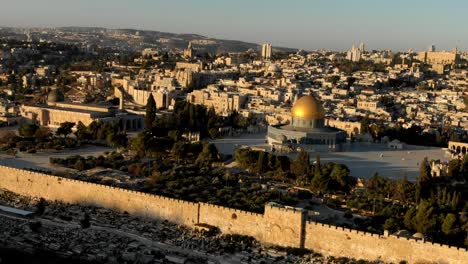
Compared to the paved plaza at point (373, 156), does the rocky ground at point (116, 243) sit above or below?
below

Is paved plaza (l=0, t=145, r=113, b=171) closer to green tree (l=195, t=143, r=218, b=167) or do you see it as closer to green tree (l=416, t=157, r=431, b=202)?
green tree (l=195, t=143, r=218, b=167)

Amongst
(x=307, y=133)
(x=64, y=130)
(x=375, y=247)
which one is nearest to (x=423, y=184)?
(x=375, y=247)

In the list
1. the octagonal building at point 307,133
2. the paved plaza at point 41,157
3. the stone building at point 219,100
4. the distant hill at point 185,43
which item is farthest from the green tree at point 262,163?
the distant hill at point 185,43

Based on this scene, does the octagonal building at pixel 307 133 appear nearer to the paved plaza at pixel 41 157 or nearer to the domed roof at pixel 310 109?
the domed roof at pixel 310 109

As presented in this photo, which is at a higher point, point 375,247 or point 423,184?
point 423,184

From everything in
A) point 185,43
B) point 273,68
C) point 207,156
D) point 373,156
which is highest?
point 185,43

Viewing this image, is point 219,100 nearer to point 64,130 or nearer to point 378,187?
point 64,130
